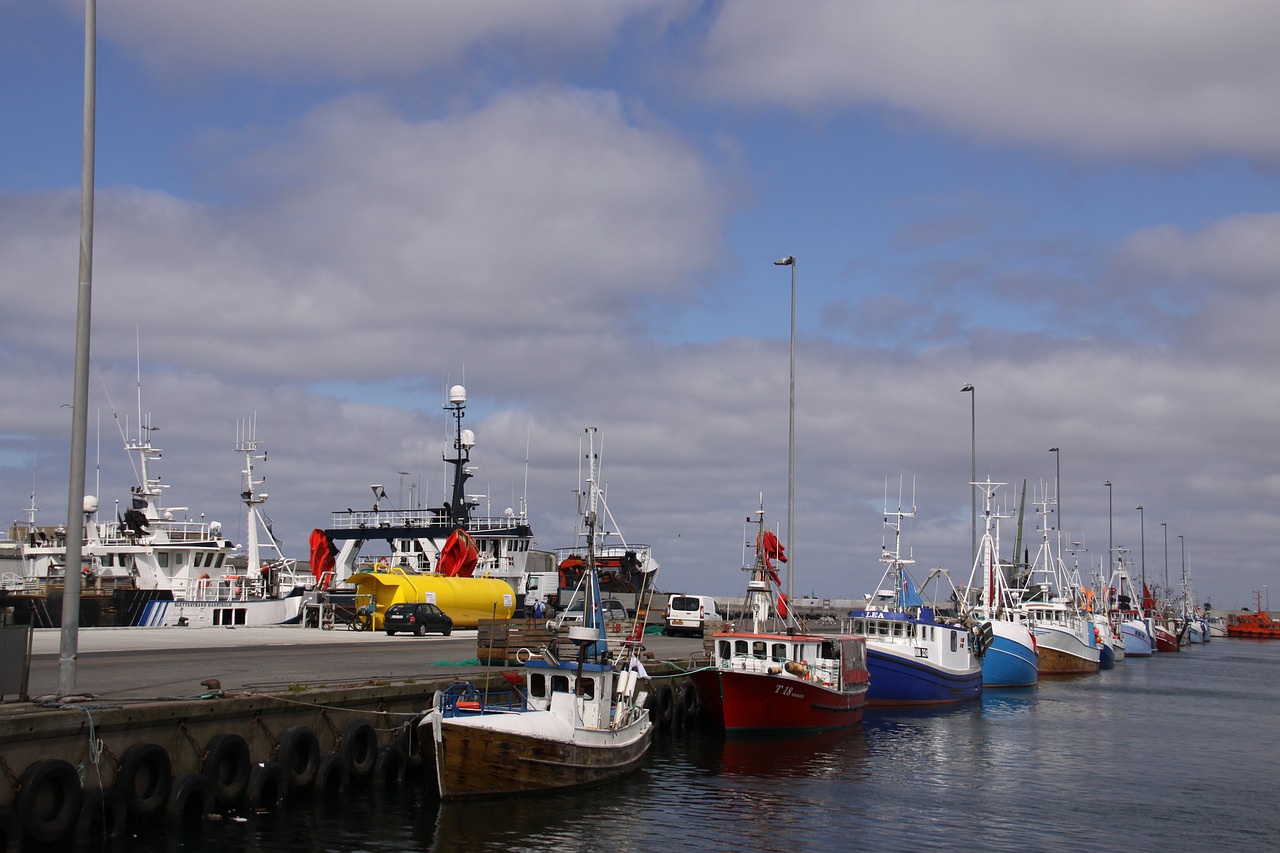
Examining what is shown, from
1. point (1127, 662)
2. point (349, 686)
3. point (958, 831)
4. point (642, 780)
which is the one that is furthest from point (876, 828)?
point (1127, 662)

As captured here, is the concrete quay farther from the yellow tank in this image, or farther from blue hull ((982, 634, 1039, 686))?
blue hull ((982, 634, 1039, 686))

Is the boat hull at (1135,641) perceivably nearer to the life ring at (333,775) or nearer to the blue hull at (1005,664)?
the blue hull at (1005,664)

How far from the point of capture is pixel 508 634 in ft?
109

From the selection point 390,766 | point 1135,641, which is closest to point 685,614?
point 390,766

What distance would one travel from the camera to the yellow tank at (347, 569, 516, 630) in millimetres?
57812

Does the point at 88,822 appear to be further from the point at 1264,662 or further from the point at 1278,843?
the point at 1264,662

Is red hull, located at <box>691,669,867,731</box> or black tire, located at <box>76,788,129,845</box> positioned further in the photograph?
red hull, located at <box>691,669,867,731</box>

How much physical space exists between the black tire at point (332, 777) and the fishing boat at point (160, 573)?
3740 centimetres

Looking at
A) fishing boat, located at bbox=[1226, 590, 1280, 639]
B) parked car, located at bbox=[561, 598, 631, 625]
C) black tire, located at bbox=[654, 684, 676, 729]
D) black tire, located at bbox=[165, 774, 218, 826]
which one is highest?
parked car, located at bbox=[561, 598, 631, 625]

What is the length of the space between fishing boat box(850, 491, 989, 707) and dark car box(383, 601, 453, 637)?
1786 cm

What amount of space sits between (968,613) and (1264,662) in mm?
56159

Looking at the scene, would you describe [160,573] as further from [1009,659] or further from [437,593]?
[1009,659]

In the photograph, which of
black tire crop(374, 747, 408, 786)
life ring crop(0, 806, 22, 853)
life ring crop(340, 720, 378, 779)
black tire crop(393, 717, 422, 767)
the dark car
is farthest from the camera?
the dark car

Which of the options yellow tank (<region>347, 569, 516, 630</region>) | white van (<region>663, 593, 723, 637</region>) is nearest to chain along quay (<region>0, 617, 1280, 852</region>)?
yellow tank (<region>347, 569, 516, 630</region>)
